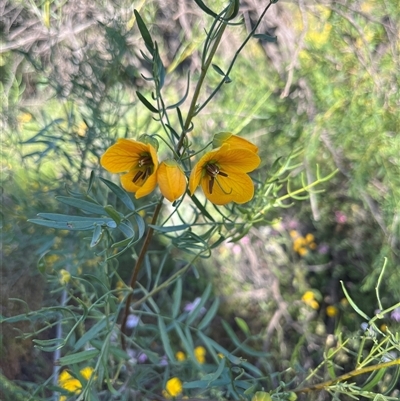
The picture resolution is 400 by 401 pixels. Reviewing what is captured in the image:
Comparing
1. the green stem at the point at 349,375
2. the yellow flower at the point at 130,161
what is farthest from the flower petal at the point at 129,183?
the green stem at the point at 349,375

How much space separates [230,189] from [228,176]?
0.02 metres

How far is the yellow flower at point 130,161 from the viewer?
591 mm

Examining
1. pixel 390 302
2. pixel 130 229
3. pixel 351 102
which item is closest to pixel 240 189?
pixel 130 229

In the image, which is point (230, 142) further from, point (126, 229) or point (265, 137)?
point (265, 137)

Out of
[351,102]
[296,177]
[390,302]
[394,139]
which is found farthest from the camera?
[296,177]

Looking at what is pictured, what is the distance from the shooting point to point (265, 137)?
1.86 m

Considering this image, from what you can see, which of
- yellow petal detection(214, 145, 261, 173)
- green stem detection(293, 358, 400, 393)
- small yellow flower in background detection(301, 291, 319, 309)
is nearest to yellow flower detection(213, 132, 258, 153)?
yellow petal detection(214, 145, 261, 173)

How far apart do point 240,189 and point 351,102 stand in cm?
102

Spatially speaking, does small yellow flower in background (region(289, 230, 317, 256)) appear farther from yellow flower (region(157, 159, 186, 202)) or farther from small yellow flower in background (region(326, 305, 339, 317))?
yellow flower (region(157, 159, 186, 202))

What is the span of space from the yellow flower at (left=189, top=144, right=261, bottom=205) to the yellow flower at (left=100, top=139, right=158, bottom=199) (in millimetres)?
85

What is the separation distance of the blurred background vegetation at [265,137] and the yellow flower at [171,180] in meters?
0.54

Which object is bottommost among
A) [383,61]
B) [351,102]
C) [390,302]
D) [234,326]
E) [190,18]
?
[234,326]

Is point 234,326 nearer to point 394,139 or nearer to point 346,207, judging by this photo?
point 346,207

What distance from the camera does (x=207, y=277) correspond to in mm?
1844
